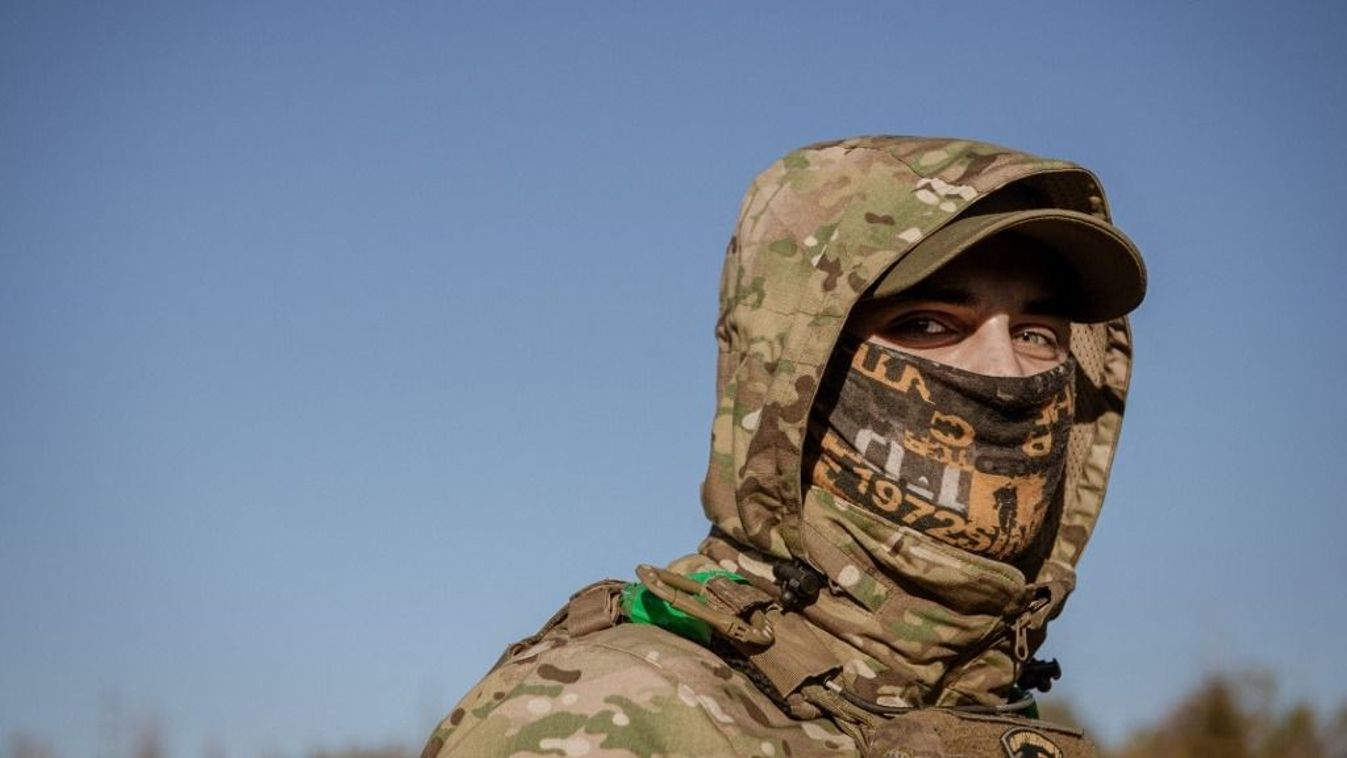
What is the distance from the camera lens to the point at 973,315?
5270 millimetres

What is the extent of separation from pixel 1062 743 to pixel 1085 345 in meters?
2.00

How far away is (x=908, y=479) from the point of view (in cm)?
497

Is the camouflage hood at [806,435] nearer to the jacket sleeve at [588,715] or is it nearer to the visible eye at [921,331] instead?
the visible eye at [921,331]

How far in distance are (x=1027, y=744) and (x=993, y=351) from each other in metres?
1.25

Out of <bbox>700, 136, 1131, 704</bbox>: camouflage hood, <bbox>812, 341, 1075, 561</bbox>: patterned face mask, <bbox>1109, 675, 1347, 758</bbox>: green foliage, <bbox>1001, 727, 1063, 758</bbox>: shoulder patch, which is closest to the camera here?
<bbox>1001, 727, 1063, 758</bbox>: shoulder patch

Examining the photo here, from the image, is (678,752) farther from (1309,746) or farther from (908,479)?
(1309,746)

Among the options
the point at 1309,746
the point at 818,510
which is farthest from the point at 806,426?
the point at 1309,746

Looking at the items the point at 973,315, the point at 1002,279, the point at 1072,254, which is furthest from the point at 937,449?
the point at 1072,254

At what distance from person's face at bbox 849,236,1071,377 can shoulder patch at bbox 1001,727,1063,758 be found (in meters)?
1.13

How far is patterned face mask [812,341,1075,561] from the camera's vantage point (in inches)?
195

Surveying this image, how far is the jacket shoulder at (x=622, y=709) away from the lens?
13.5 feet

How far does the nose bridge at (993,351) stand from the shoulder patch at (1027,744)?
1.13m

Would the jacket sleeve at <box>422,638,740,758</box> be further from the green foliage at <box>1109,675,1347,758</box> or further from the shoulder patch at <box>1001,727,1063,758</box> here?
the green foliage at <box>1109,675,1347,758</box>

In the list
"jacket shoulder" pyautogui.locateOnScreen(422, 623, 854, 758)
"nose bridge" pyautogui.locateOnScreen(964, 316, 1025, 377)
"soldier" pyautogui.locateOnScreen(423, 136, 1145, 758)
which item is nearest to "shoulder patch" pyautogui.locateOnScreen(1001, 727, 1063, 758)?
"soldier" pyautogui.locateOnScreen(423, 136, 1145, 758)
